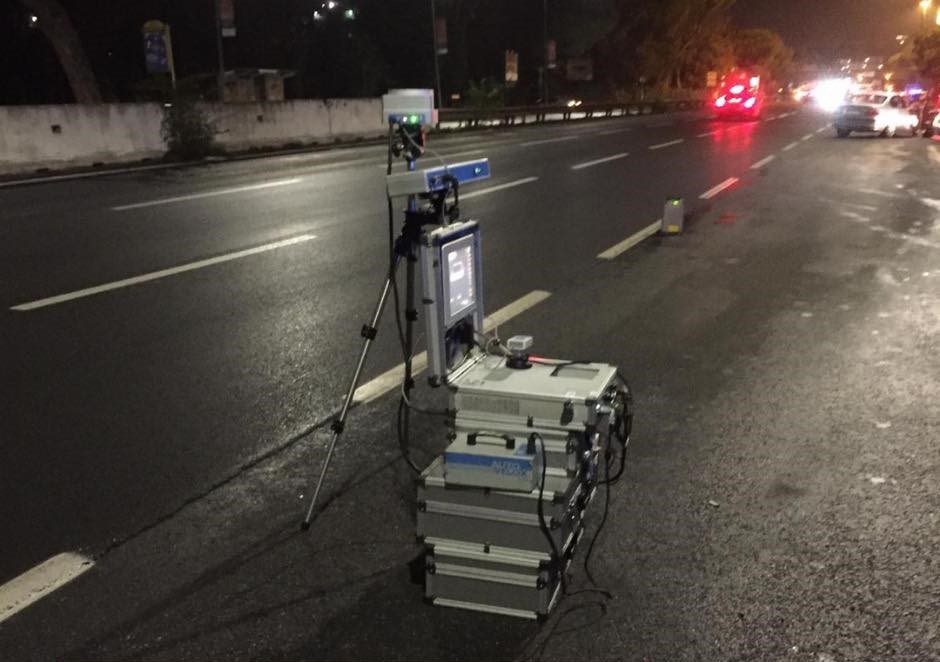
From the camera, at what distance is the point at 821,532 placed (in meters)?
3.72

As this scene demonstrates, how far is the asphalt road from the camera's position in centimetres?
312

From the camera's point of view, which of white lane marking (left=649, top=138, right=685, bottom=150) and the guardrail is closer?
white lane marking (left=649, top=138, right=685, bottom=150)

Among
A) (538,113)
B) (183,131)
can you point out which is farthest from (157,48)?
(538,113)

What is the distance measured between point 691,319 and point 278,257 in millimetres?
4676

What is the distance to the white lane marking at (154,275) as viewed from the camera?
7.58 meters

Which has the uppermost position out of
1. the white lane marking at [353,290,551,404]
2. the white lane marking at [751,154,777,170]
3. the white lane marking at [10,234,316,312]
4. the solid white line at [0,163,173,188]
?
the solid white line at [0,163,173,188]

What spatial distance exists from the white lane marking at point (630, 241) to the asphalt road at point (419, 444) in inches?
6.6

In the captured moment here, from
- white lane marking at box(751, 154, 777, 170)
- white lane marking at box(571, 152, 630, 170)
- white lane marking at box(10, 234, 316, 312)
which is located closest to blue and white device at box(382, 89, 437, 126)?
white lane marking at box(10, 234, 316, 312)

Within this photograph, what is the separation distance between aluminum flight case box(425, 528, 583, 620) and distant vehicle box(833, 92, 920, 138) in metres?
29.0

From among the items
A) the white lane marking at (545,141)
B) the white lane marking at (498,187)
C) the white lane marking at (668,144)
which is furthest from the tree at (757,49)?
the white lane marking at (498,187)

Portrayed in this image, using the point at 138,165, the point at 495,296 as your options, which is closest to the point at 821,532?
the point at 495,296

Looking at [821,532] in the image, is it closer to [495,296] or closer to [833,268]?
[495,296]

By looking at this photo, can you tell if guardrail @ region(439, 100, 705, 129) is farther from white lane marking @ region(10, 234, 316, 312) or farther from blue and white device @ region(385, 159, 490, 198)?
blue and white device @ region(385, 159, 490, 198)

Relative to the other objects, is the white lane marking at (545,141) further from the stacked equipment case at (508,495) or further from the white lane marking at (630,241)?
the stacked equipment case at (508,495)
